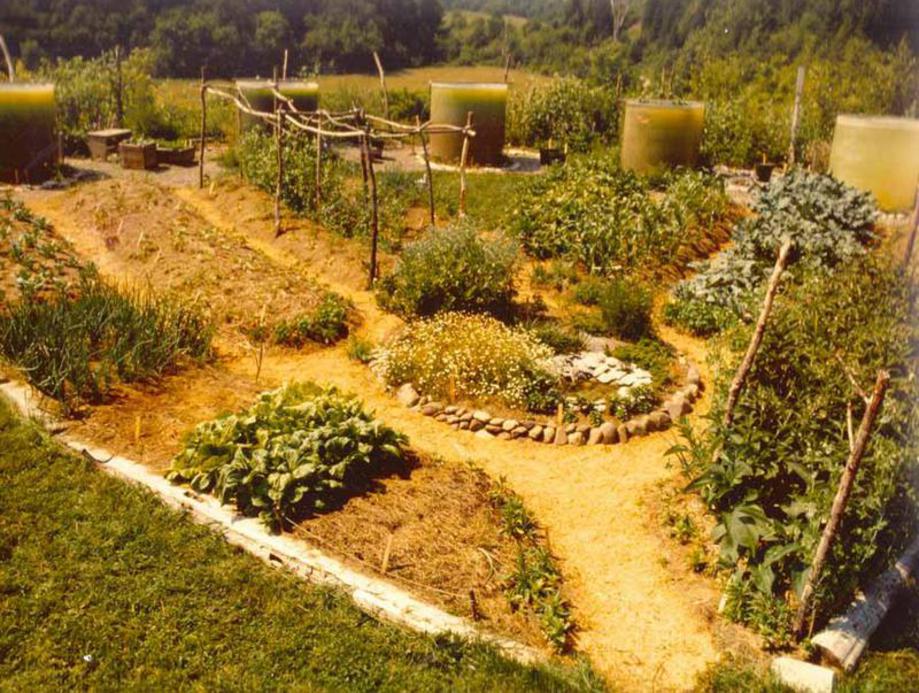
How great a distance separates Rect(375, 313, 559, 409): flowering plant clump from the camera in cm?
779

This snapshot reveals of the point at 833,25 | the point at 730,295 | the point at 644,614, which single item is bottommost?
the point at 644,614

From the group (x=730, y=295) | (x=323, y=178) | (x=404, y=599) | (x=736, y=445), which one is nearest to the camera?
Result: (x=404, y=599)

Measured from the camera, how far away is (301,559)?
16.7ft

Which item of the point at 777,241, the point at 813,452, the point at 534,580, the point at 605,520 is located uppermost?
the point at 777,241

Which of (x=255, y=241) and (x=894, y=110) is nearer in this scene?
(x=255, y=241)

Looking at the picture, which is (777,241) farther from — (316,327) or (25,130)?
(25,130)

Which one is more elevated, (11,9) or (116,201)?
(11,9)

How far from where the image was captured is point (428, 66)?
54.6 meters

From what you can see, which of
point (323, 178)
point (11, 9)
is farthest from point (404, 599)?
point (11, 9)

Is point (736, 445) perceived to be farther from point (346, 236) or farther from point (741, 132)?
point (741, 132)

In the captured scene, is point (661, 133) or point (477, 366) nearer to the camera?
point (477, 366)

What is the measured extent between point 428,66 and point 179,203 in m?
44.7

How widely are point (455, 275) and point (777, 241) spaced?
4.40 meters

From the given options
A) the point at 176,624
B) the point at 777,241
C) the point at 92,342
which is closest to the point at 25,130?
the point at 92,342
